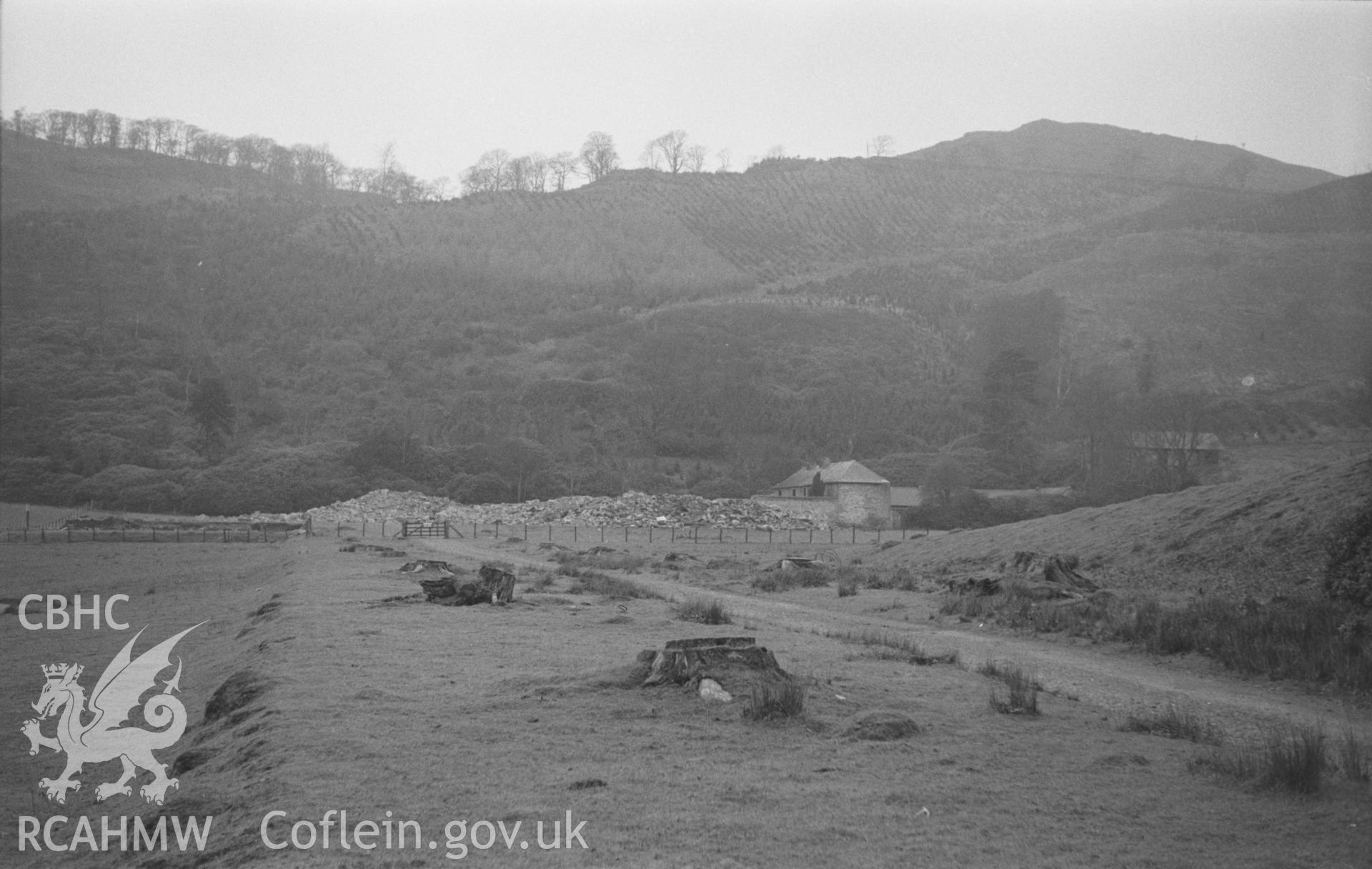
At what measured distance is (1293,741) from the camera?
6.53 meters

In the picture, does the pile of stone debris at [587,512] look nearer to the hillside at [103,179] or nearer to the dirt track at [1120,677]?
the hillside at [103,179]

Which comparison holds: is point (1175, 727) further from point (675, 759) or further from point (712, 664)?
point (675, 759)

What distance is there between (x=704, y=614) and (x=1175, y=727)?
29.7 ft

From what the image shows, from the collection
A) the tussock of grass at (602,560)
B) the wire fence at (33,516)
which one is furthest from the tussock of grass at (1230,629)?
the wire fence at (33,516)

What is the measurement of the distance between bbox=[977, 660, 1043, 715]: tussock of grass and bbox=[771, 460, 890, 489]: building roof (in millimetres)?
49527

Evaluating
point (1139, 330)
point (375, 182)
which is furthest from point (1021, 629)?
point (375, 182)

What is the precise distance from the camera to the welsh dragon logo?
731 cm

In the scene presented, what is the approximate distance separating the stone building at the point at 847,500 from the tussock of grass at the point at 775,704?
50.3 m

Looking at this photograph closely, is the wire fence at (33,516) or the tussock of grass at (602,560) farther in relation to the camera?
the wire fence at (33,516)

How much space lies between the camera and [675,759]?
7027 millimetres

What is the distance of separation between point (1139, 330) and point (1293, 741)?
105 metres

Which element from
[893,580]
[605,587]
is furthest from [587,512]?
[605,587]

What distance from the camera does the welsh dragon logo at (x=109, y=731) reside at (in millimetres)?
7309

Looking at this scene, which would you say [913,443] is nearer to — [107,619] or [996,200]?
[107,619]
